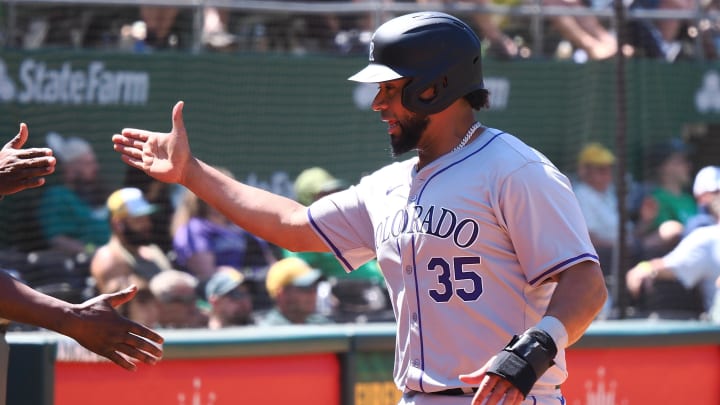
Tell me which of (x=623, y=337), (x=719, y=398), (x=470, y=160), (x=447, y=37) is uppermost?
(x=447, y=37)

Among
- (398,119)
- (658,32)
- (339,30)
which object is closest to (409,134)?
(398,119)

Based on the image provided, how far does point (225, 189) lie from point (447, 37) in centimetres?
87

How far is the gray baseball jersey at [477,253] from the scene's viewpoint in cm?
302

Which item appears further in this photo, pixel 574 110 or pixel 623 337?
pixel 574 110

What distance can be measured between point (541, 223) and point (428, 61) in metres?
0.56

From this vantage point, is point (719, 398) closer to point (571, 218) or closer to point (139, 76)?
point (571, 218)

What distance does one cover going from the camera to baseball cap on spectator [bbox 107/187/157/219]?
689 cm

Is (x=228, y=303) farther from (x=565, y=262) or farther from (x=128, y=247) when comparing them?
(x=565, y=262)

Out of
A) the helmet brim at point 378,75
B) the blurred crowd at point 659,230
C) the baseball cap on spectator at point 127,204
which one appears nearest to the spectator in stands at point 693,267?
the blurred crowd at point 659,230

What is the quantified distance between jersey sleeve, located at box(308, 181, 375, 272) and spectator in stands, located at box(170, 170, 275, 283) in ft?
11.3

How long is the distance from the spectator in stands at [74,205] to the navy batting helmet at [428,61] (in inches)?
165

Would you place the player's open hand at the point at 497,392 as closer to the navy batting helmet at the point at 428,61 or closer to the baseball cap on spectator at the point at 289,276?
the navy batting helmet at the point at 428,61

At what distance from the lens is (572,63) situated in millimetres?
8367

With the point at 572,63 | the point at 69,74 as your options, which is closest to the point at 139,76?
the point at 69,74
